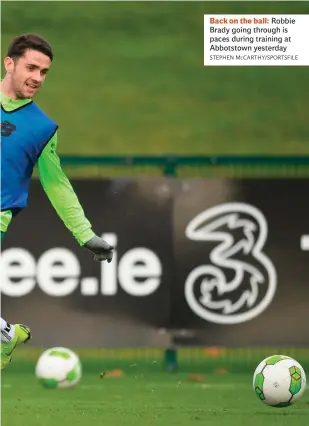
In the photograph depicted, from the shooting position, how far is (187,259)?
12.4m

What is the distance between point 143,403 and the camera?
31.8 feet

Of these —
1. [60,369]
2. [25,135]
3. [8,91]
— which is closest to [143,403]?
[60,369]

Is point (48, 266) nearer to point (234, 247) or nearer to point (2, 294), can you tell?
point (2, 294)

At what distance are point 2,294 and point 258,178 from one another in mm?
2658

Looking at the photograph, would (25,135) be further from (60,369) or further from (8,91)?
(60,369)

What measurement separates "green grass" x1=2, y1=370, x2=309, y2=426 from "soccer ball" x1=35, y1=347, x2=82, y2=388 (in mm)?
89

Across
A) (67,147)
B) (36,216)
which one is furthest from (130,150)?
(36,216)

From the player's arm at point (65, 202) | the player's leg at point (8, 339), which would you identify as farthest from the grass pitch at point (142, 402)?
the player's arm at point (65, 202)

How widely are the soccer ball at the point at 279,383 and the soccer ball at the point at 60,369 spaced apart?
73.1 inches

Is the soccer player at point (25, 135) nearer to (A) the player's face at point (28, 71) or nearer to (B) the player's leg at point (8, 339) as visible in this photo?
(A) the player's face at point (28, 71)

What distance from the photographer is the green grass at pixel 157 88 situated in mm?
16781
